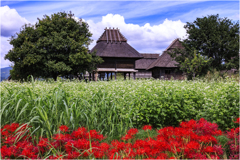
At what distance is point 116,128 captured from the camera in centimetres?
433

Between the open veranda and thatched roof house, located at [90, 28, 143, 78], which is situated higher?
thatched roof house, located at [90, 28, 143, 78]

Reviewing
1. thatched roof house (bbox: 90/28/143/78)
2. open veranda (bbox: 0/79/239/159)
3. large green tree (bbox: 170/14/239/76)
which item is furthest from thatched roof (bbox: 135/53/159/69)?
open veranda (bbox: 0/79/239/159)

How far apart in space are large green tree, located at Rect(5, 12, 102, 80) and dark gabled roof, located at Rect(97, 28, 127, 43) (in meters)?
7.42

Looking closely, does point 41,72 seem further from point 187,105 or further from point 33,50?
point 187,105

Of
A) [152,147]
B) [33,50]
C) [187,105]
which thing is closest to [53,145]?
[152,147]

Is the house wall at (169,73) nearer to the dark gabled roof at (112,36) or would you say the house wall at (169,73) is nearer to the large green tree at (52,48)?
the dark gabled roof at (112,36)

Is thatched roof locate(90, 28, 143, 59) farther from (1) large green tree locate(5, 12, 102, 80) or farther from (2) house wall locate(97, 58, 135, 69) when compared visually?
(1) large green tree locate(5, 12, 102, 80)

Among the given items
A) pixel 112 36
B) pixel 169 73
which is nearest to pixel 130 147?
pixel 112 36

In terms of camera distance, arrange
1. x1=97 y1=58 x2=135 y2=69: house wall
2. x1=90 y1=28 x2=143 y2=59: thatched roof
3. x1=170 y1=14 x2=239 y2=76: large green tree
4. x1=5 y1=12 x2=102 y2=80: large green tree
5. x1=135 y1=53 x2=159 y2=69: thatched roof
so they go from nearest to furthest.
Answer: x1=5 y1=12 x2=102 y2=80: large green tree → x1=170 y1=14 x2=239 y2=76: large green tree → x1=90 y1=28 x2=143 y2=59: thatched roof → x1=97 y1=58 x2=135 y2=69: house wall → x1=135 y1=53 x2=159 y2=69: thatched roof

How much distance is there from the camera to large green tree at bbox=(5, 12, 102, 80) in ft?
58.3

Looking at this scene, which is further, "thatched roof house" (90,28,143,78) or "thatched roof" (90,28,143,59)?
"thatched roof" (90,28,143,59)

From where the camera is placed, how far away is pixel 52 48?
18.6m

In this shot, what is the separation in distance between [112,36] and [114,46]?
2.84m

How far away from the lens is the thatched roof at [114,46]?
81.4 ft
